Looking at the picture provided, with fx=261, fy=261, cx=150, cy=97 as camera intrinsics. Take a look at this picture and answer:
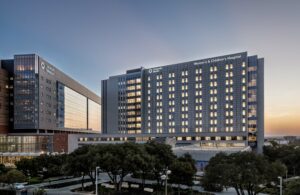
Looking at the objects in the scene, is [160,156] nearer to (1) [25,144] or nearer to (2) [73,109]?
(1) [25,144]

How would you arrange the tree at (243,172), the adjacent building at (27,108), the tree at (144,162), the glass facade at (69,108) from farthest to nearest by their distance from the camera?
the glass facade at (69,108) < the adjacent building at (27,108) < the tree at (144,162) < the tree at (243,172)

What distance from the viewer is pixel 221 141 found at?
4358 inches

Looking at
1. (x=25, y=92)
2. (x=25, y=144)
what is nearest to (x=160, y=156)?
(x=25, y=144)

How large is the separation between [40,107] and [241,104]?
91674 mm

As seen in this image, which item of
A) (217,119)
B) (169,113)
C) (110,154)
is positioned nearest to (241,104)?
(217,119)

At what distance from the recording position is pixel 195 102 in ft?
407

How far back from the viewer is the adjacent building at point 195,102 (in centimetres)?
11131

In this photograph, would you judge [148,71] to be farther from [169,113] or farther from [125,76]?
[169,113]

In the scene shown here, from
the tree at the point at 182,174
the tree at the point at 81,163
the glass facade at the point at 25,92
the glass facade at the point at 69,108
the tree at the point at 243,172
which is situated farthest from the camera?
the glass facade at the point at 69,108

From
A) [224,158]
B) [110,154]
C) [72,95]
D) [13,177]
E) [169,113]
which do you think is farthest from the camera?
[72,95]

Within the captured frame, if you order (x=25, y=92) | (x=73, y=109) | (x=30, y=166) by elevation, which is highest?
(x=25, y=92)

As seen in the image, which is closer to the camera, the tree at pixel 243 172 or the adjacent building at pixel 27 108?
the tree at pixel 243 172

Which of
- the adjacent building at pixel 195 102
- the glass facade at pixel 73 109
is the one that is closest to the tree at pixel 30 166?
the adjacent building at pixel 195 102

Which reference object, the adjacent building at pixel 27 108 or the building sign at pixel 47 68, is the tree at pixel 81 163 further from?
the building sign at pixel 47 68
